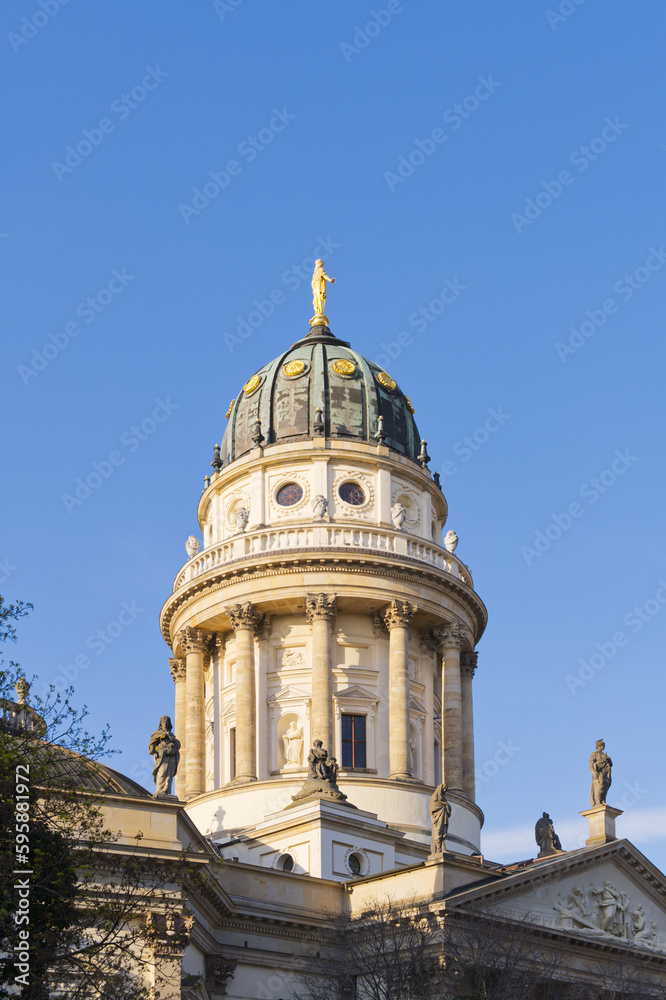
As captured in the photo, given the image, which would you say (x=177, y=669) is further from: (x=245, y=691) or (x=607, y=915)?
(x=607, y=915)

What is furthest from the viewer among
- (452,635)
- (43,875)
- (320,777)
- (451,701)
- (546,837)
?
(452,635)

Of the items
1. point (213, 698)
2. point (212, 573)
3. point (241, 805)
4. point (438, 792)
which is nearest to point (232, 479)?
point (212, 573)

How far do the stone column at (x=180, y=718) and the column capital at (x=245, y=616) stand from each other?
15.8 feet

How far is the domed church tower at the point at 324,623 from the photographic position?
A: 5703cm

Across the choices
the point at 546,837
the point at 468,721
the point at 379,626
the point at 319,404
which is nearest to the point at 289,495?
the point at 319,404

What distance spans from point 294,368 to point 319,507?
7.04m

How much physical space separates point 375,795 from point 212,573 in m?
10.6

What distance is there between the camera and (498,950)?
4384 cm

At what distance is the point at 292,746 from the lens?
57688 mm

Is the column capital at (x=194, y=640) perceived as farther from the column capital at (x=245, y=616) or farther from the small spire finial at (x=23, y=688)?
the small spire finial at (x=23, y=688)

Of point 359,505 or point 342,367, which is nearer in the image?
point 359,505

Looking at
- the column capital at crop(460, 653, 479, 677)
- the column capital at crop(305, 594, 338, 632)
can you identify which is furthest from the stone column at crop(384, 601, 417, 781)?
the column capital at crop(460, 653, 479, 677)

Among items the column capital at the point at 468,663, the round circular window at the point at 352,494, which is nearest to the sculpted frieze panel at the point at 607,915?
the column capital at the point at 468,663

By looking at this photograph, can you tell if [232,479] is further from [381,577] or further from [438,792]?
[438,792]
